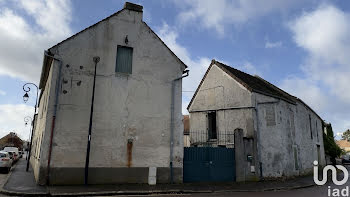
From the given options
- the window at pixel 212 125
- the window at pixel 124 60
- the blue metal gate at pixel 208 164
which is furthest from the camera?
the window at pixel 212 125

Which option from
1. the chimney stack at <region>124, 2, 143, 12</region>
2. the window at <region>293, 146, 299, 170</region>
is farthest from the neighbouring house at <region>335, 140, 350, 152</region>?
the chimney stack at <region>124, 2, 143, 12</region>

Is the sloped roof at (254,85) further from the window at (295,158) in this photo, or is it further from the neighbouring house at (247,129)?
the window at (295,158)

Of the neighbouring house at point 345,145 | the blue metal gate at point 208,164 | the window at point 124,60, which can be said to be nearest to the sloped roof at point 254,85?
the blue metal gate at point 208,164

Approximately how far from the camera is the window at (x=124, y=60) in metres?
12.8

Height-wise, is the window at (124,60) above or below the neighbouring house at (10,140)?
above

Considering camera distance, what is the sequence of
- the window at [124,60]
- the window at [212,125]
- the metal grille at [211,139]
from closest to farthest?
the window at [124,60]
the metal grille at [211,139]
the window at [212,125]

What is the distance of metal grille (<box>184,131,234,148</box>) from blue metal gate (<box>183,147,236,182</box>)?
2746mm

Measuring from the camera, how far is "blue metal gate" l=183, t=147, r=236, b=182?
1340cm

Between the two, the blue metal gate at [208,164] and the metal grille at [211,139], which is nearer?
the blue metal gate at [208,164]

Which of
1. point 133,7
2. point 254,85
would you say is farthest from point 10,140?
point 254,85

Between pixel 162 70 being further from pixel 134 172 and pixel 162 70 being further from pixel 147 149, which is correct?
pixel 134 172

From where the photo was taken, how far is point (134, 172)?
12.0m

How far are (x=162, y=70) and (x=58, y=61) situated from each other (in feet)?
16.8

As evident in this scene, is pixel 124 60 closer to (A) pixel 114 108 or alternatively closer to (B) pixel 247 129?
(A) pixel 114 108
